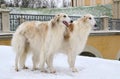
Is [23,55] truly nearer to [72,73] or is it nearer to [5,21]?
[72,73]

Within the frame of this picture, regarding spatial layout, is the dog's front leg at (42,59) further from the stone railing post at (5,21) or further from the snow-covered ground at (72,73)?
the stone railing post at (5,21)

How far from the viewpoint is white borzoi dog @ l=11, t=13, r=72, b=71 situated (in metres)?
7.25

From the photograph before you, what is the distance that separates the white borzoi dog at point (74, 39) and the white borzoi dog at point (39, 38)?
196 mm

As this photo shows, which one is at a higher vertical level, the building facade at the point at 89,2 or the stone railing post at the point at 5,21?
the building facade at the point at 89,2

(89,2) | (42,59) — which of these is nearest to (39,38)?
(42,59)

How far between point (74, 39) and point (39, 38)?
77 centimetres

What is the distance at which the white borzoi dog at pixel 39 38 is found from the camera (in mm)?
7254

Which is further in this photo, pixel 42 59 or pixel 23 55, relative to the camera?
pixel 23 55

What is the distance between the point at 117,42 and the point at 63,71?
14.5 metres

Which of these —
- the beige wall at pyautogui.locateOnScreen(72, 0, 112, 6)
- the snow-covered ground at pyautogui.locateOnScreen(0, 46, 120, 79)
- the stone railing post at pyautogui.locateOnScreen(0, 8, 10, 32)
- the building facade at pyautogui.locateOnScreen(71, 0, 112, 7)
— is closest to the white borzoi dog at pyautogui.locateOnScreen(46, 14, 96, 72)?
the snow-covered ground at pyautogui.locateOnScreen(0, 46, 120, 79)

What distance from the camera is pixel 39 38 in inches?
292

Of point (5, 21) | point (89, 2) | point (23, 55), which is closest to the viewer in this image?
point (23, 55)

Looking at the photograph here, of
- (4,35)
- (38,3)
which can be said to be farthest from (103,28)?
(38,3)

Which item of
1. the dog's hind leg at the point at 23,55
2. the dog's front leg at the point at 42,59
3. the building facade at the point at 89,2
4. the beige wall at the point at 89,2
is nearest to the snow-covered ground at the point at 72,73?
the dog's front leg at the point at 42,59
